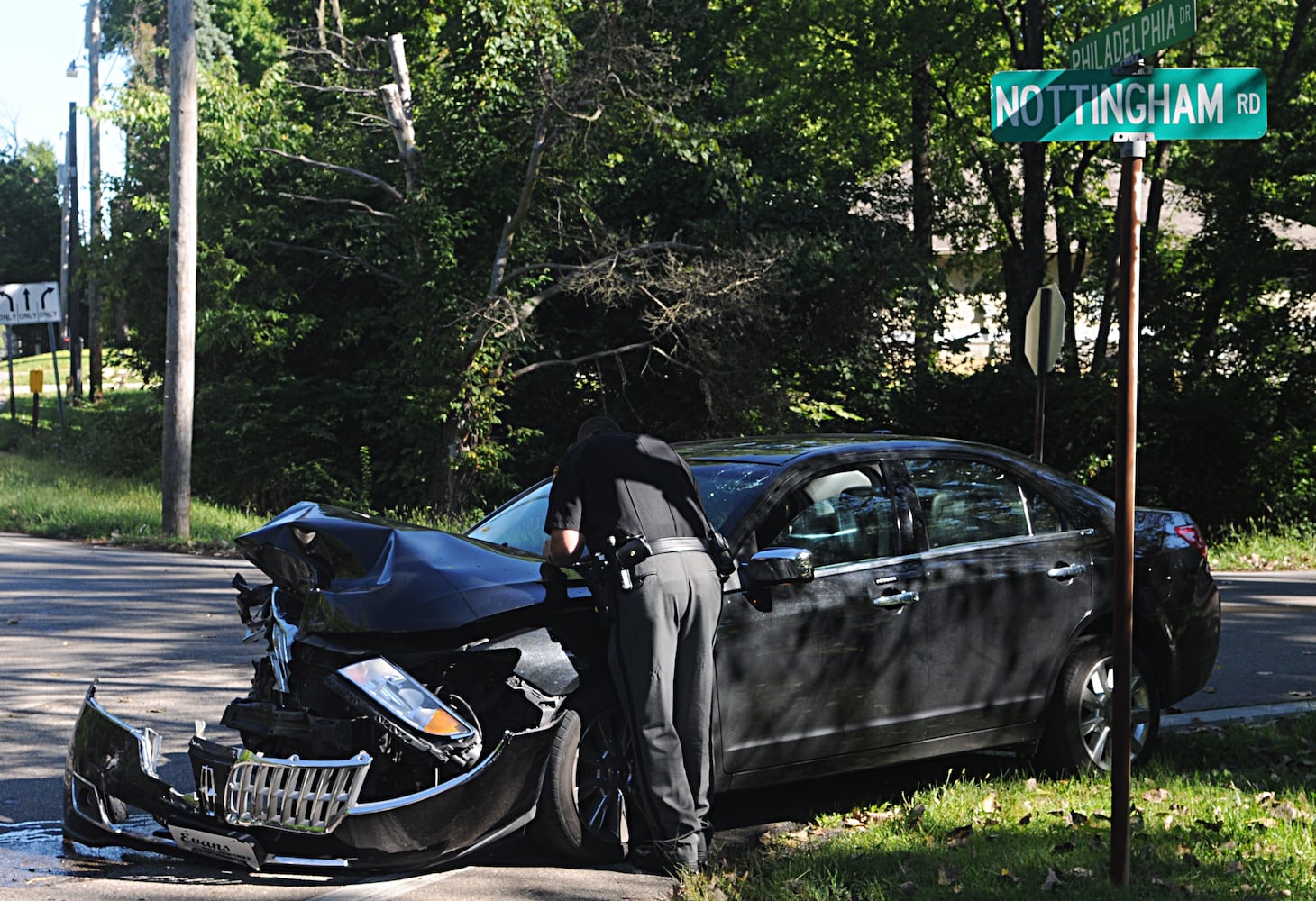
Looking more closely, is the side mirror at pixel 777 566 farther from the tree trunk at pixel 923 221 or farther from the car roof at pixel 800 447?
the tree trunk at pixel 923 221

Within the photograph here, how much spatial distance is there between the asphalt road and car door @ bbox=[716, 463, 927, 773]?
55 cm

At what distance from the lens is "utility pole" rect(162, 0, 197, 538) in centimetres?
1714

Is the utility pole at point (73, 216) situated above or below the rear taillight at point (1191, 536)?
above

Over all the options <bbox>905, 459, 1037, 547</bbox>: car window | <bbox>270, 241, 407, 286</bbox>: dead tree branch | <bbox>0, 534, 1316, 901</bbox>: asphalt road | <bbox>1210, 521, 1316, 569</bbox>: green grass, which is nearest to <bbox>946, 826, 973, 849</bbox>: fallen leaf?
<bbox>0, 534, 1316, 901</bbox>: asphalt road

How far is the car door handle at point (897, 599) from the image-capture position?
6.02 meters

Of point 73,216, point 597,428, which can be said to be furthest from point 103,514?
point 73,216

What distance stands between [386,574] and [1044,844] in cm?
265

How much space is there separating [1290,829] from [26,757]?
5635mm

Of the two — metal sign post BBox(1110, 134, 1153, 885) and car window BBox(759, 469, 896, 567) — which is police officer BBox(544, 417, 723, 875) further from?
metal sign post BBox(1110, 134, 1153, 885)

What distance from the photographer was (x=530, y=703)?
5133mm

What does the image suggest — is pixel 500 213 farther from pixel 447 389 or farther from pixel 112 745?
pixel 112 745

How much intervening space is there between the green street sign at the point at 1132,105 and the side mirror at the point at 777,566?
1.73 meters

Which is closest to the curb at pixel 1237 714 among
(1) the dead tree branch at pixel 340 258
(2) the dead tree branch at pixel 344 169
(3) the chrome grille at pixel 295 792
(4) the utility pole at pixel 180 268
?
(3) the chrome grille at pixel 295 792

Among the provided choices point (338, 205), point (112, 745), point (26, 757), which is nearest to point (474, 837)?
point (112, 745)
